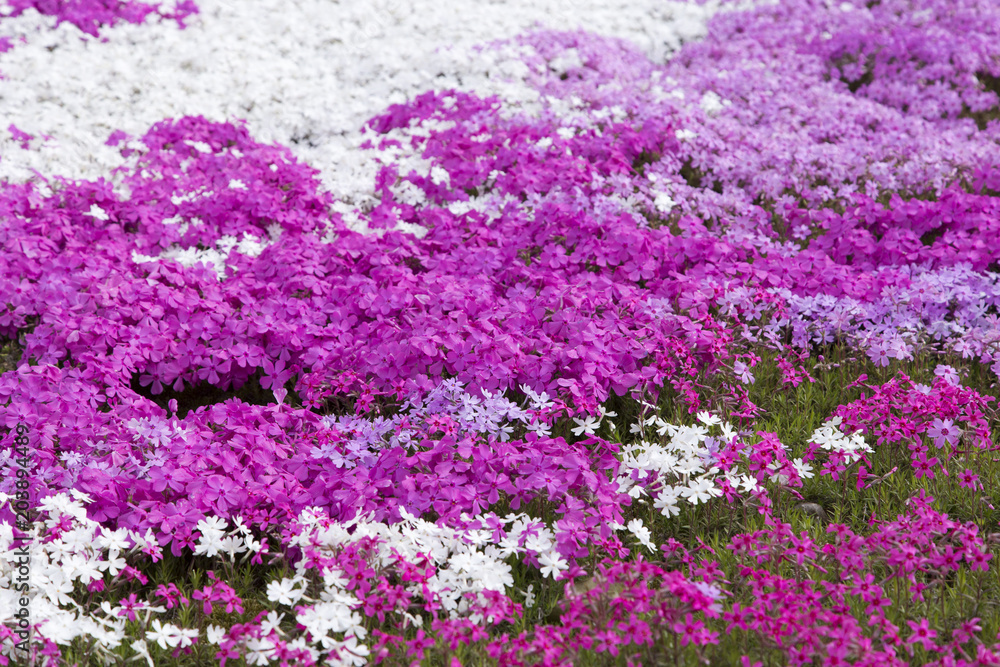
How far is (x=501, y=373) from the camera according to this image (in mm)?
4898

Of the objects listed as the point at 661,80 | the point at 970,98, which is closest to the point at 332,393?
the point at 661,80

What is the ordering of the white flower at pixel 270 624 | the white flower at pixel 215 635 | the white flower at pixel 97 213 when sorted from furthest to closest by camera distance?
the white flower at pixel 97 213
the white flower at pixel 215 635
the white flower at pixel 270 624

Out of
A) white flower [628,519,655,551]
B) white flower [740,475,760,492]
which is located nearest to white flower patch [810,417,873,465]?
white flower [740,475,760,492]

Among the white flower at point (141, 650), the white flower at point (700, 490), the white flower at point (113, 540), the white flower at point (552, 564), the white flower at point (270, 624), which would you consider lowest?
the white flower at point (141, 650)

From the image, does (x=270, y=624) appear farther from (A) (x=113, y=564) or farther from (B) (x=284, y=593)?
(A) (x=113, y=564)

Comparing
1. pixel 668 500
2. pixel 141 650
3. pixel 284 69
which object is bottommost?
pixel 141 650

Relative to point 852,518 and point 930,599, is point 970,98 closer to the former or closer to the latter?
point 852,518

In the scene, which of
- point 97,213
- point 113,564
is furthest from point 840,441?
point 97,213

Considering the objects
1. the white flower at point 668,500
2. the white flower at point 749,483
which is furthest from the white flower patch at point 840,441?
the white flower at point 668,500

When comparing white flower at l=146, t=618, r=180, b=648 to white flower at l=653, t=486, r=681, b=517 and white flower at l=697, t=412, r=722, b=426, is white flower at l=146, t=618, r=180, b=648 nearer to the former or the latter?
white flower at l=653, t=486, r=681, b=517

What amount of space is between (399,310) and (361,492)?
1.71 metres

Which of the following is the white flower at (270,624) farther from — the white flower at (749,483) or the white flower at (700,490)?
the white flower at (749,483)

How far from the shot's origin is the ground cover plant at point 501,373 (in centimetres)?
370

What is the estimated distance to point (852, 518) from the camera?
14.6 ft
